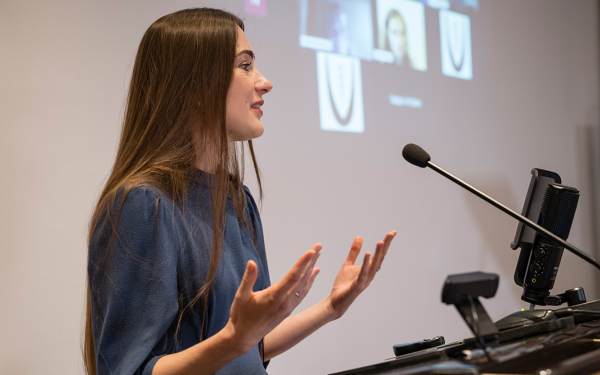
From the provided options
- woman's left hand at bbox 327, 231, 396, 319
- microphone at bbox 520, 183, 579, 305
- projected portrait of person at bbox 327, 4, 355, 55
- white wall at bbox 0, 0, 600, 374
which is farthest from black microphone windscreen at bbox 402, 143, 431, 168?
projected portrait of person at bbox 327, 4, 355, 55

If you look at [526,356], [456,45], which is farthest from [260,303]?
[456,45]

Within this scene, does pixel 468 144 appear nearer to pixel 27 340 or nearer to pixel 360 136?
pixel 360 136

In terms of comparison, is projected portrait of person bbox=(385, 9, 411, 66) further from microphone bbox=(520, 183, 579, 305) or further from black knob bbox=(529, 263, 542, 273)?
black knob bbox=(529, 263, 542, 273)

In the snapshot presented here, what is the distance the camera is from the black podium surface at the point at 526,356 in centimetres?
68

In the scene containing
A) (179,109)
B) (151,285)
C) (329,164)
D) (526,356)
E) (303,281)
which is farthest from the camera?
(329,164)

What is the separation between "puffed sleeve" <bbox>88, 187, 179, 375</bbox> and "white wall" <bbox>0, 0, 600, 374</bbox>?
3.30ft

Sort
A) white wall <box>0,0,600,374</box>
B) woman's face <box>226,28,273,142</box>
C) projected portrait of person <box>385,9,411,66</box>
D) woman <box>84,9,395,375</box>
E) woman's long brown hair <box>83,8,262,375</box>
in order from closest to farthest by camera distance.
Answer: woman <box>84,9,395,375</box> < woman's long brown hair <box>83,8,262,375</box> < woman's face <box>226,28,273,142</box> < white wall <box>0,0,600,374</box> < projected portrait of person <box>385,9,411,66</box>

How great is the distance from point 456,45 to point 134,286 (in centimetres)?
285

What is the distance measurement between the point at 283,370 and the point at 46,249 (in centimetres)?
123

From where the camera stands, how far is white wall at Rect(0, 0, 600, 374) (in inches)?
74.2

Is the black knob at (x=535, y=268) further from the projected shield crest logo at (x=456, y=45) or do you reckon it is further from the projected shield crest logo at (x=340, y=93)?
the projected shield crest logo at (x=456, y=45)

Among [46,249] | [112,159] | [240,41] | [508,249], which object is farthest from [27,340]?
[508,249]

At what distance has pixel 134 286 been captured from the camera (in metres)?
1.02

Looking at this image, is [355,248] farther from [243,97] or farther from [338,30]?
[338,30]
